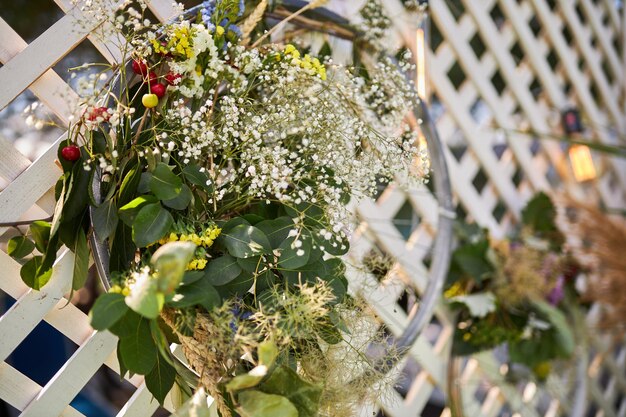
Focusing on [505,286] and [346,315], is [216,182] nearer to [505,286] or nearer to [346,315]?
[346,315]

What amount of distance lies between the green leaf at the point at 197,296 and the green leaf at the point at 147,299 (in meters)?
0.07

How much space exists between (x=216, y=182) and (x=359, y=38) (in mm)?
399

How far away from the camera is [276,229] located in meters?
0.66

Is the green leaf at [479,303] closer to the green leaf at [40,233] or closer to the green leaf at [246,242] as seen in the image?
the green leaf at [246,242]

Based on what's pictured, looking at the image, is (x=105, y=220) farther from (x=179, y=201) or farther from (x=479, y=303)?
(x=479, y=303)

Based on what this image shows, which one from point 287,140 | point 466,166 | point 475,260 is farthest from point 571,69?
point 287,140

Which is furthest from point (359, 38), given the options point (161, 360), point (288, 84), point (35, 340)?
point (35, 340)

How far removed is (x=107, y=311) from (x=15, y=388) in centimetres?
30

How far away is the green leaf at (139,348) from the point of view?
0.59 meters

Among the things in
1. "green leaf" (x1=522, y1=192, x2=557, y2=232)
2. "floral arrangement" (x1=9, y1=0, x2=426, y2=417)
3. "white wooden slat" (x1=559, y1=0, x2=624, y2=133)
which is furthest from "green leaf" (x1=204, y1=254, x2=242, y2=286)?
"white wooden slat" (x1=559, y1=0, x2=624, y2=133)

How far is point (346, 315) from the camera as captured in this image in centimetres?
67

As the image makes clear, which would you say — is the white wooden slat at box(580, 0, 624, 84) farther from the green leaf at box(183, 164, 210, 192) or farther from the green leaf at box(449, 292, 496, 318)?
the green leaf at box(183, 164, 210, 192)

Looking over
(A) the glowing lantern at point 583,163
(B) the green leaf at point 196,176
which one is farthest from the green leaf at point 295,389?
(A) the glowing lantern at point 583,163

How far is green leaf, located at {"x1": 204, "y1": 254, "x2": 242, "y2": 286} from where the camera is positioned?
2.03ft
